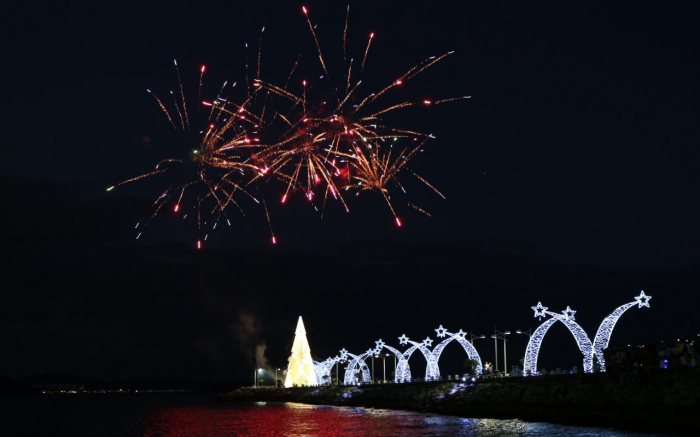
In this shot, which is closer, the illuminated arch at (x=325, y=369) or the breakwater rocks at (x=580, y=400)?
the breakwater rocks at (x=580, y=400)

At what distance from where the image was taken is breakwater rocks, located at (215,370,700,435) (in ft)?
120

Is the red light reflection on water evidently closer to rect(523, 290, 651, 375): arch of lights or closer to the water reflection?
the water reflection

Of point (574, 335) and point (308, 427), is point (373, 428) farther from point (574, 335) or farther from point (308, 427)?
point (574, 335)

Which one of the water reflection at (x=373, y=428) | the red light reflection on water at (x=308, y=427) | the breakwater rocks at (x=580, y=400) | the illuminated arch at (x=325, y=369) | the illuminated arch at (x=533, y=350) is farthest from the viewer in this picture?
the illuminated arch at (x=325, y=369)

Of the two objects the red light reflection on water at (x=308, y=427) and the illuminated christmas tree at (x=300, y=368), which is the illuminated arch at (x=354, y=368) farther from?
the red light reflection on water at (x=308, y=427)

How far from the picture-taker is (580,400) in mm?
44406

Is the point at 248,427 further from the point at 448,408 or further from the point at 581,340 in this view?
the point at 581,340

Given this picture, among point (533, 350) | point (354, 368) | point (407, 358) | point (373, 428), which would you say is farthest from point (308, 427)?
point (354, 368)

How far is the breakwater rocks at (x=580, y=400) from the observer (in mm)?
Result: 36531

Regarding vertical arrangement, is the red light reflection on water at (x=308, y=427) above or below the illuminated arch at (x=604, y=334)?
below

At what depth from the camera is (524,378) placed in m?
56.8

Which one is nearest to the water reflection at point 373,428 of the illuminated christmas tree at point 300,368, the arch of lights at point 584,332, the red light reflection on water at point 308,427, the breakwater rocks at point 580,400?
the red light reflection on water at point 308,427

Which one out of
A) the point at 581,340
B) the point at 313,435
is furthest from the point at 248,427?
the point at 581,340

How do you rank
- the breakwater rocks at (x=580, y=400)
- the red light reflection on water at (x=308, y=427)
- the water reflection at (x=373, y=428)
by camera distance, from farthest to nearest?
the red light reflection on water at (x=308, y=427) < the water reflection at (x=373, y=428) < the breakwater rocks at (x=580, y=400)
